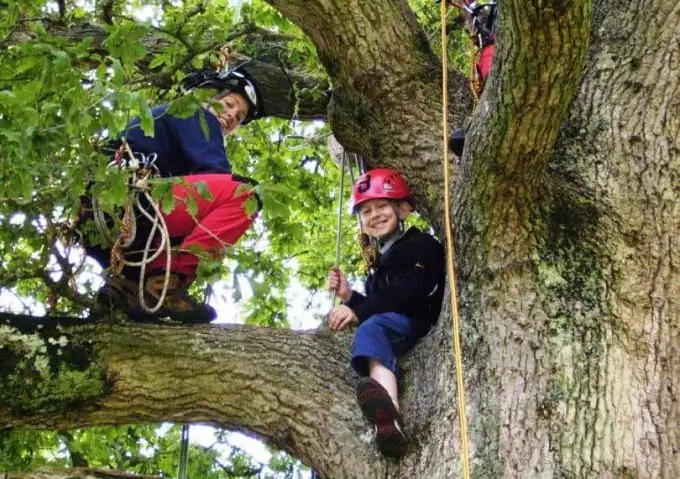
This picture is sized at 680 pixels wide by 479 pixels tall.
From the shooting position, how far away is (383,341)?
12.5 ft

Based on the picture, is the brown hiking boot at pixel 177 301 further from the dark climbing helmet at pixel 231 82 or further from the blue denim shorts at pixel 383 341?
the dark climbing helmet at pixel 231 82

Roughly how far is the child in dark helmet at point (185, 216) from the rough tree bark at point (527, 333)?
228mm

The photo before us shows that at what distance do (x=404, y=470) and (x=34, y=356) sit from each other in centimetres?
155

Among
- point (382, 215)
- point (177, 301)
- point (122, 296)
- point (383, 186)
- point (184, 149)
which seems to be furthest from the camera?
point (382, 215)

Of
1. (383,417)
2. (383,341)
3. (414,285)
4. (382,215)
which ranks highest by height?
(382,215)

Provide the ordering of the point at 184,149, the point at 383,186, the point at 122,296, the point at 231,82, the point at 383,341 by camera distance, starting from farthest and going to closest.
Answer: the point at 231,82 < the point at 383,186 < the point at 184,149 < the point at 122,296 < the point at 383,341

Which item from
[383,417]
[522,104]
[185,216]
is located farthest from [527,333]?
[185,216]

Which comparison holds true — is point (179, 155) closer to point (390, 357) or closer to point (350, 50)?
point (350, 50)

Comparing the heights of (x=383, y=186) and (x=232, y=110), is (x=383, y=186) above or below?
below

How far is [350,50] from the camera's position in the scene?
436 centimetres

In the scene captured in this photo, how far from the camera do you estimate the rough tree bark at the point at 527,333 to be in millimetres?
3098

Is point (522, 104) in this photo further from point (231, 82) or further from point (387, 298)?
point (231, 82)

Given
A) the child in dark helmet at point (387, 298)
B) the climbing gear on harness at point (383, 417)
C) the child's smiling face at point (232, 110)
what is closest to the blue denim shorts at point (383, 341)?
the child in dark helmet at point (387, 298)

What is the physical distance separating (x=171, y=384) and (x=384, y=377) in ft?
2.87
